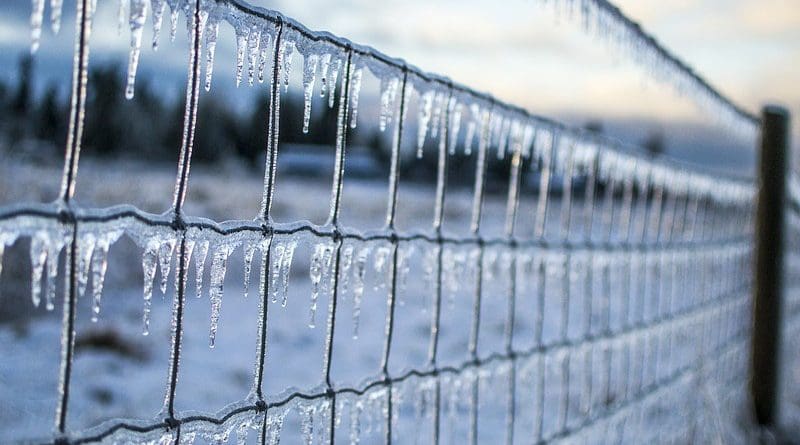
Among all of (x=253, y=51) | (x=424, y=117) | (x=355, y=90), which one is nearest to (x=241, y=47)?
(x=253, y=51)

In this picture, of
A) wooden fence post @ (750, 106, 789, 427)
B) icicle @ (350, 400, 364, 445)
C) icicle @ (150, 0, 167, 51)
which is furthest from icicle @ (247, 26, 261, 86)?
wooden fence post @ (750, 106, 789, 427)

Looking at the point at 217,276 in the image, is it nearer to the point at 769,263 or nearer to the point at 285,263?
the point at 285,263

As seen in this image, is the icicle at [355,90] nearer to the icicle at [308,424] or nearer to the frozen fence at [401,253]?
the frozen fence at [401,253]

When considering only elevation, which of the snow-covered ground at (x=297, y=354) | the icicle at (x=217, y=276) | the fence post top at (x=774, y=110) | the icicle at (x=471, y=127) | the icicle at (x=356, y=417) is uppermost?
the fence post top at (x=774, y=110)

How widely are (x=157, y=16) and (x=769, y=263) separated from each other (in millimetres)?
3195

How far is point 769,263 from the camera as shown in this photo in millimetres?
3514

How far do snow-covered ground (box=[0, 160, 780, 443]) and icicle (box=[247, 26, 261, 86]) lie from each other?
26cm

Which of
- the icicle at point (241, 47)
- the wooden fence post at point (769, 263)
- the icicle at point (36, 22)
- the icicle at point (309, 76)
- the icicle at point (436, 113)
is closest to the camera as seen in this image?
the icicle at point (36, 22)

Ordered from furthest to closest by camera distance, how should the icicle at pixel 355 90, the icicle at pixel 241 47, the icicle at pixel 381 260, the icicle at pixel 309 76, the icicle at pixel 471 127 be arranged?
1. the icicle at pixel 471 127
2. the icicle at pixel 381 260
3. the icicle at pixel 355 90
4. the icicle at pixel 309 76
5. the icicle at pixel 241 47

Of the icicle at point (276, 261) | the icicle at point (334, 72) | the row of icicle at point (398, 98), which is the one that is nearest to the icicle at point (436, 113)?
the row of icicle at point (398, 98)

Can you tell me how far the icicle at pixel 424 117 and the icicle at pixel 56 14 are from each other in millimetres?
771

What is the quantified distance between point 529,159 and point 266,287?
3.22 ft

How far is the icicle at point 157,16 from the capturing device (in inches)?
34.8

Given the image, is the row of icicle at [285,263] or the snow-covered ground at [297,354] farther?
the snow-covered ground at [297,354]
